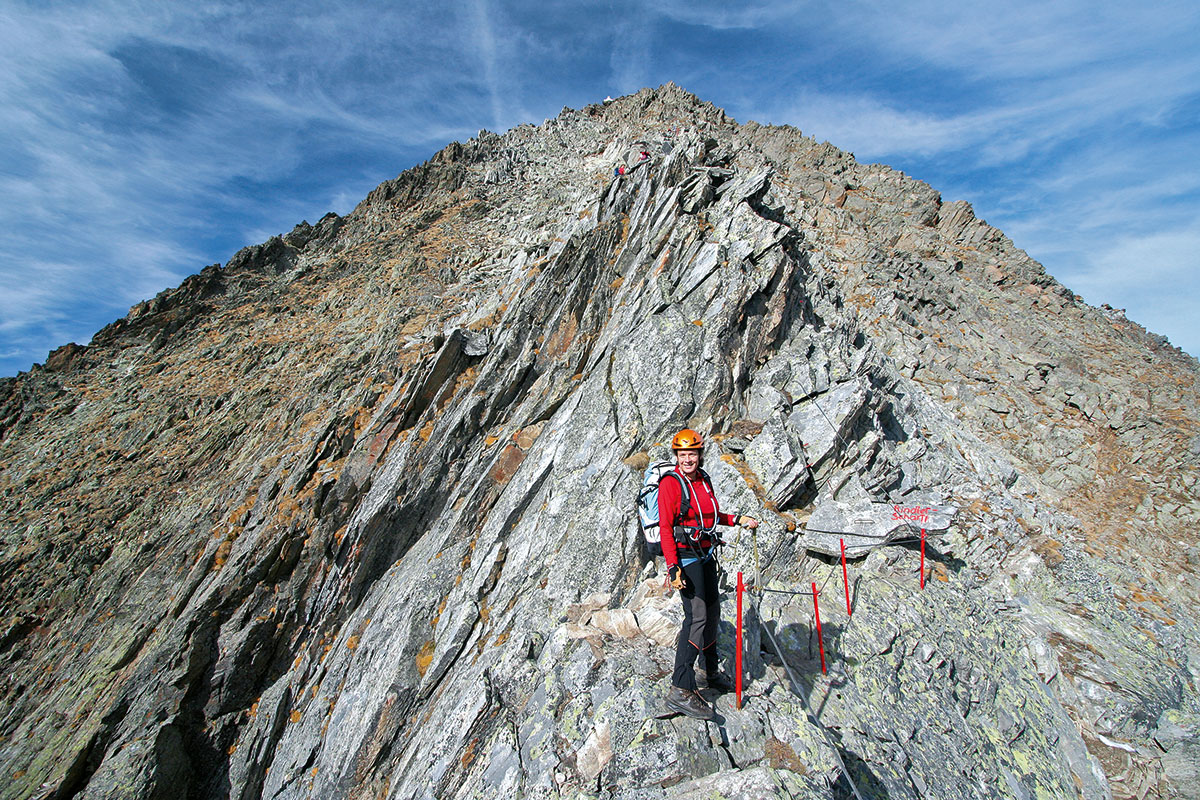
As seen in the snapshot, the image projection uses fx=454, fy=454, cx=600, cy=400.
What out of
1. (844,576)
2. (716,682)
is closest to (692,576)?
(716,682)

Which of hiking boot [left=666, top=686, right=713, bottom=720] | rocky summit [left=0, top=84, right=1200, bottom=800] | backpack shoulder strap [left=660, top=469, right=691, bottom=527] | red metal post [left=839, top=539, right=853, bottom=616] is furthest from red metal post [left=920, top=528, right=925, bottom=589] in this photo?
backpack shoulder strap [left=660, top=469, right=691, bottom=527]

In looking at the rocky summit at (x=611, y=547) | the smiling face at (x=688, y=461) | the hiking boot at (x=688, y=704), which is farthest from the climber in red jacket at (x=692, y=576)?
the rocky summit at (x=611, y=547)

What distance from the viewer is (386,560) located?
1215cm

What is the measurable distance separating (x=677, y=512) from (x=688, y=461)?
657 millimetres

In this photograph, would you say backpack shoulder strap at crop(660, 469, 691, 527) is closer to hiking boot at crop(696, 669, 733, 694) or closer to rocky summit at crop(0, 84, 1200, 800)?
hiking boot at crop(696, 669, 733, 694)

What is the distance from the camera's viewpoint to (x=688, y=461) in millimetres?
5473

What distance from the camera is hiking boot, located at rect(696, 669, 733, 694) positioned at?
5363 mm

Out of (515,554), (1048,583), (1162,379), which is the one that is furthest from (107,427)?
(1162,379)

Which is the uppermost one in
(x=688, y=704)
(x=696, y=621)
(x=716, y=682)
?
(x=696, y=621)

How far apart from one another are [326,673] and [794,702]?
11.1 metres

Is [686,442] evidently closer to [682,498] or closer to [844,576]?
[682,498]

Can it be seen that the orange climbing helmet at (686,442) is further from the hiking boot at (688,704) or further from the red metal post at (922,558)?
the red metal post at (922,558)

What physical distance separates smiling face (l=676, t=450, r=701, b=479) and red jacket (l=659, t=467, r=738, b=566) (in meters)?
0.11

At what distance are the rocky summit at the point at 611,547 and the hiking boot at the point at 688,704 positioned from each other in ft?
0.57
